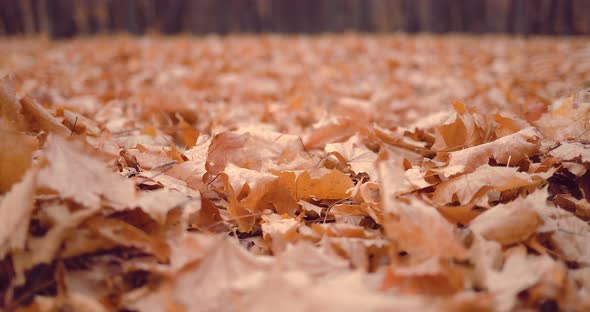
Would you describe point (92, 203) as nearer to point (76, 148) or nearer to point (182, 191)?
point (76, 148)

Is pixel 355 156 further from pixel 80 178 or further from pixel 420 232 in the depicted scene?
pixel 80 178

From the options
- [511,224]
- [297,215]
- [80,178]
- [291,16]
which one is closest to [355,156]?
[297,215]

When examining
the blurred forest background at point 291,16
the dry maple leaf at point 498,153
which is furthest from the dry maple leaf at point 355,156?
the blurred forest background at point 291,16

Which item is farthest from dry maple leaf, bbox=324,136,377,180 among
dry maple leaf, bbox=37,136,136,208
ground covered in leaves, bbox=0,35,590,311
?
dry maple leaf, bbox=37,136,136,208

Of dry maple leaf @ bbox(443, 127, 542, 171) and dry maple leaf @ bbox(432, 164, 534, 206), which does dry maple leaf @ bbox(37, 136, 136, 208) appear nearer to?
dry maple leaf @ bbox(432, 164, 534, 206)

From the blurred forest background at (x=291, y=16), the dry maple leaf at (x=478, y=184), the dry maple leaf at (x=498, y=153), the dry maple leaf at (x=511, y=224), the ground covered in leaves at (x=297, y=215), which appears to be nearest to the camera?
the ground covered in leaves at (x=297, y=215)

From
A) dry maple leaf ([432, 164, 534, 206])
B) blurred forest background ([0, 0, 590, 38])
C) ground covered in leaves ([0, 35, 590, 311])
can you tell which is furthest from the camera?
blurred forest background ([0, 0, 590, 38])

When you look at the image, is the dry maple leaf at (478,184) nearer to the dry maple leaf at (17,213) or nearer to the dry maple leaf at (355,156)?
the dry maple leaf at (355,156)

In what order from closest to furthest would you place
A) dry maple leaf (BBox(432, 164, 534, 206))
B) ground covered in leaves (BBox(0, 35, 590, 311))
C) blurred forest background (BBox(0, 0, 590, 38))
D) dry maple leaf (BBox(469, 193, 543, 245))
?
ground covered in leaves (BBox(0, 35, 590, 311)) < dry maple leaf (BBox(469, 193, 543, 245)) < dry maple leaf (BBox(432, 164, 534, 206)) < blurred forest background (BBox(0, 0, 590, 38))
